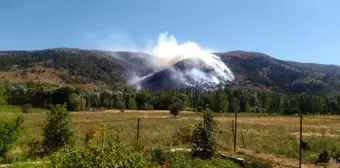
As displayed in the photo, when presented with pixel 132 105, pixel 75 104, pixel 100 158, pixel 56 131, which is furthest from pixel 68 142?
pixel 132 105

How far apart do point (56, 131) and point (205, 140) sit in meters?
8.19

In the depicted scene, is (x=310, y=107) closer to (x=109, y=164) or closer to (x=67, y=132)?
(x=67, y=132)

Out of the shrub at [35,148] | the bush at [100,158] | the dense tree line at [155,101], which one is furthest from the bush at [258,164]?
the dense tree line at [155,101]

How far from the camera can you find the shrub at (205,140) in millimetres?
18859

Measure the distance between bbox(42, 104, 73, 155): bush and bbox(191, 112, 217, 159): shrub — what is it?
6964 mm

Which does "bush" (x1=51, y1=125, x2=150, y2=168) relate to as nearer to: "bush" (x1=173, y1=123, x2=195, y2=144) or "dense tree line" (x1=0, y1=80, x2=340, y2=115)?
"bush" (x1=173, y1=123, x2=195, y2=144)

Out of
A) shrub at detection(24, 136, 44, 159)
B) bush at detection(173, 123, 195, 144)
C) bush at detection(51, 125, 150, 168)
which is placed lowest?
shrub at detection(24, 136, 44, 159)

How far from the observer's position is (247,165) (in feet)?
56.3

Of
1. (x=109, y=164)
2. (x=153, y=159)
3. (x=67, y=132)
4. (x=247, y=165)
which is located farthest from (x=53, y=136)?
(x=109, y=164)

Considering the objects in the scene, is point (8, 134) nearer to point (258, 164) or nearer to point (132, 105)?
point (258, 164)

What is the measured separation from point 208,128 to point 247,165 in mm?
3143

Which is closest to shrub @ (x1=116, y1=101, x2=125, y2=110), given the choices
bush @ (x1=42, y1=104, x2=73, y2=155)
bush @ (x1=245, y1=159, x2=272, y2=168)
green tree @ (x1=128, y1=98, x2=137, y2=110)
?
green tree @ (x1=128, y1=98, x2=137, y2=110)

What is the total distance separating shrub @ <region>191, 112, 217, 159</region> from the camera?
61.9 feet

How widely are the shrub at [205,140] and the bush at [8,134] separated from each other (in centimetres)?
1032
